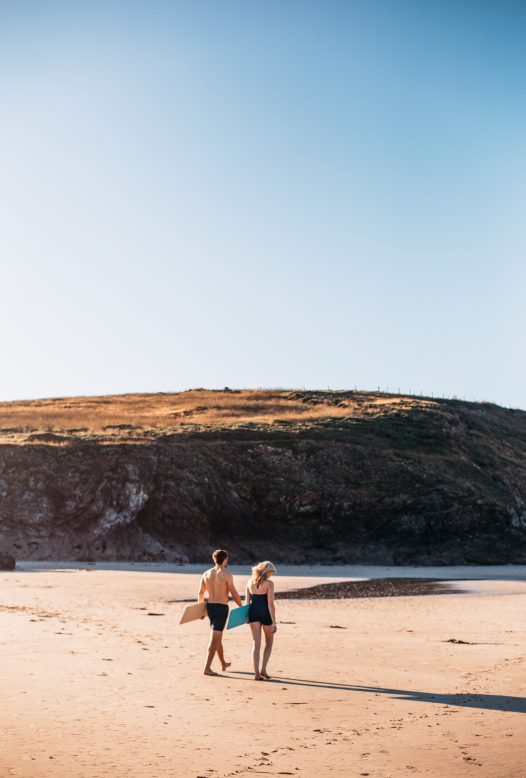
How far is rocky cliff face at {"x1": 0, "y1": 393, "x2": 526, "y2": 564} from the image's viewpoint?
155 ft

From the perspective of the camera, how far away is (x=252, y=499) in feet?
175

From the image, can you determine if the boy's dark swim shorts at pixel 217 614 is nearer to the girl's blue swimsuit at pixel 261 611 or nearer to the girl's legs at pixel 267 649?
the girl's blue swimsuit at pixel 261 611

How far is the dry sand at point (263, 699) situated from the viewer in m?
8.45

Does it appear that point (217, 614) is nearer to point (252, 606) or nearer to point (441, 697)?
point (252, 606)

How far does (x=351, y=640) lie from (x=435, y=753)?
8.60 metres

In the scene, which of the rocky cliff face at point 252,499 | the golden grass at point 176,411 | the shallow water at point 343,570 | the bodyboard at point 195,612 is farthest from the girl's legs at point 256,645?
the golden grass at point 176,411

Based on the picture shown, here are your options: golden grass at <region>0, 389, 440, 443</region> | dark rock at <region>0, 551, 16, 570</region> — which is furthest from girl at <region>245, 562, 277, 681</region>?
golden grass at <region>0, 389, 440, 443</region>

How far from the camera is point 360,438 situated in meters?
63.3

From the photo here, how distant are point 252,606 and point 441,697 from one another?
306 cm

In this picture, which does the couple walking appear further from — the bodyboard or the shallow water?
the shallow water

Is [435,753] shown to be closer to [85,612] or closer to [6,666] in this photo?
[6,666]

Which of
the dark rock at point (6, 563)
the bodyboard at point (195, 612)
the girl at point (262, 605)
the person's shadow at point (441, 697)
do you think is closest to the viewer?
the person's shadow at point (441, 697)

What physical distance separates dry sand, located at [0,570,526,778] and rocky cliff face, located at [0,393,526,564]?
2649 centimetres

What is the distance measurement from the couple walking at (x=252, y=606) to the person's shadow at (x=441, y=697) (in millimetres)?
512
